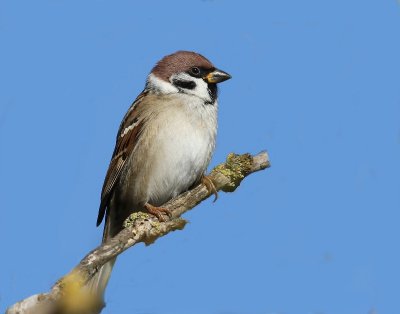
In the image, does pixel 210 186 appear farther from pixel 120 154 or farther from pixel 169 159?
pixel 120 154

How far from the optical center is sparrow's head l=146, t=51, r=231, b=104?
571 centimetres

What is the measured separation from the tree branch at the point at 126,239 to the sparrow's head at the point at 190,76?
729 millimetres

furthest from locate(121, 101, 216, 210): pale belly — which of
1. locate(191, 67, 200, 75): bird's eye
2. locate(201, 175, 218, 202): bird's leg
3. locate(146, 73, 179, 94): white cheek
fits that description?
locate(191, 67, 200, 75): bird's eye

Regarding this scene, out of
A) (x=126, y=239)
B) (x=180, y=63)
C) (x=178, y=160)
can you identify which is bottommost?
(x=126, y=239)

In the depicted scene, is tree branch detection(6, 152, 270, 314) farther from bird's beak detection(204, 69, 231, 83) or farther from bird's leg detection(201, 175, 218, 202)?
bird's beak detection(204, 69, 231, 83)

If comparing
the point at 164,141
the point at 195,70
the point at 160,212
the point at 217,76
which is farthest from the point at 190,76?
the point at 160,212

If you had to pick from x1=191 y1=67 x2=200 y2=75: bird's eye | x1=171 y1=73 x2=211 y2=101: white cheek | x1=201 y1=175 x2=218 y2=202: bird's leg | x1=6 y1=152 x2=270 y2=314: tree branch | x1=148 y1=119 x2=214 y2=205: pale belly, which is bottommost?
x1=6 y1=152 x2=270 y2=314: tree branch

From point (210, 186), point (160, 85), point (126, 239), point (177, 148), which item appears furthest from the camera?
point (160, 85)

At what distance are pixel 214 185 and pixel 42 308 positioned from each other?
2.34 m

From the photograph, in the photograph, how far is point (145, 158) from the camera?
5523 millimetres

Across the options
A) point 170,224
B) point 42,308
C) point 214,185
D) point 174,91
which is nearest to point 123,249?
point 170,224

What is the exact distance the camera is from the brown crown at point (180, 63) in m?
5.77

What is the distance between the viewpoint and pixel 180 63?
5.80m

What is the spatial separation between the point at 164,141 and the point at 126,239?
54.9 inches
